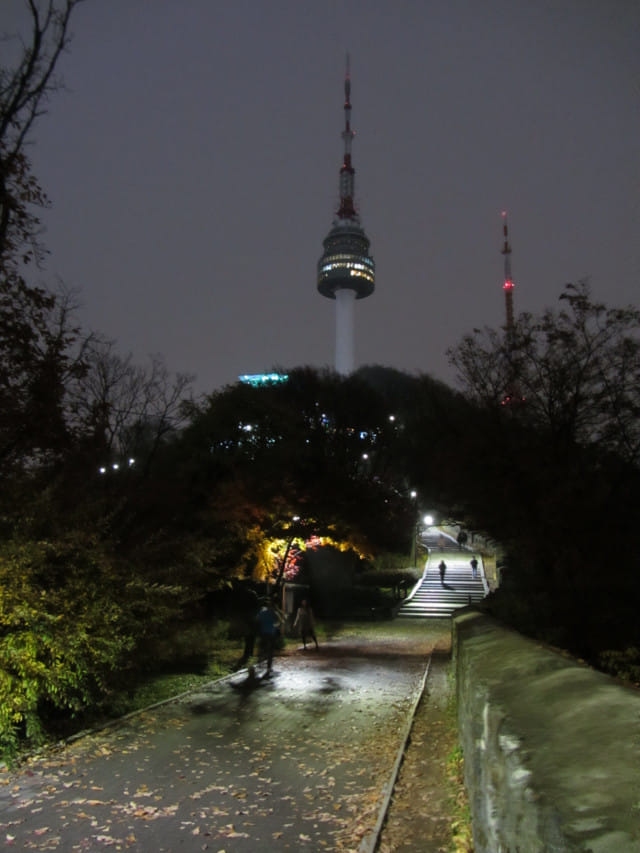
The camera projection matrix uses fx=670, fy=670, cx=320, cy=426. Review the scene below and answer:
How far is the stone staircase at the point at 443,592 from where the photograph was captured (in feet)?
101

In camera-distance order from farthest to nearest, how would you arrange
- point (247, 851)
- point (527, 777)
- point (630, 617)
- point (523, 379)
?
point (523, 379) < point (630, 617) < point (247, 851) < point (527, 777)

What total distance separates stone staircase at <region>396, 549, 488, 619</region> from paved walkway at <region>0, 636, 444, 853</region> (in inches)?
696

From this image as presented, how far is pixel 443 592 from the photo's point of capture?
114ft

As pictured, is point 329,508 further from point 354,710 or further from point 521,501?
point 354,710

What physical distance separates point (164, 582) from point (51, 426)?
3430mm

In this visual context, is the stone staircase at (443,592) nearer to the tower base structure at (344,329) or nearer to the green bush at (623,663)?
the green bush at (623,663)

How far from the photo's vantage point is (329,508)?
24.6 m

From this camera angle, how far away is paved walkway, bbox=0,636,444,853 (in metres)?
5.69

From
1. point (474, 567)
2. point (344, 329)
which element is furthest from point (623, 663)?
point (344, 329)

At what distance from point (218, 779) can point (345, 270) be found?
12243cm

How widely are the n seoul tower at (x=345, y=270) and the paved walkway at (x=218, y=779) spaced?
381ft

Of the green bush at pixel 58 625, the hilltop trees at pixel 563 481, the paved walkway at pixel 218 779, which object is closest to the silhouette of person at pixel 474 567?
the hilltop trees at pixel 563 481

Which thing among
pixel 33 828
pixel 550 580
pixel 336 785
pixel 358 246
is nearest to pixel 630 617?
pixel 550 580

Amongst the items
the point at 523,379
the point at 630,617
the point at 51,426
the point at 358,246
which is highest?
the point at 358,246
